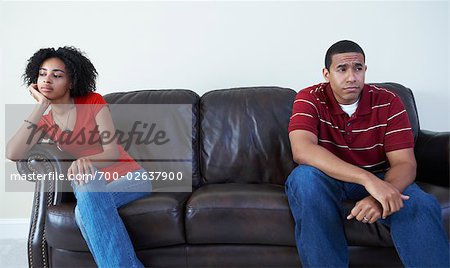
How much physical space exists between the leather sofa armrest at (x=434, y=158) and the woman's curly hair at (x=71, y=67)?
1.61 m

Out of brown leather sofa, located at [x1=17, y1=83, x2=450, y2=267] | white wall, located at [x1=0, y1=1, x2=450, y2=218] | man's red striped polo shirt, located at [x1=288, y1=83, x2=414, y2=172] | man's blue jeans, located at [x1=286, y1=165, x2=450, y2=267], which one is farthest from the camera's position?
white wall, located at [x1=0, y1=1, x2=450, y2=218]

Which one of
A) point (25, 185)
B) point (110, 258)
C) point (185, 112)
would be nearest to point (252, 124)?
point (185, 112)

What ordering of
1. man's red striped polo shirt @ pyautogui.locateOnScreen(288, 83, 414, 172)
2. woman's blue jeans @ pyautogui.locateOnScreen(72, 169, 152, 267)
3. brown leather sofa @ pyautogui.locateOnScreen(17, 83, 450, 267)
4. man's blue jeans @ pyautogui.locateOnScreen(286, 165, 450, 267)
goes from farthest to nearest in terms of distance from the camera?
man's red striped polo shirt @ pyautogui.locateOnScreen(288, 83, 414, 172)
brown leather sofa @ pyautogui.locateOnScreen(17, 83, 450, 267)
woman's blue jeans @ pyautogui.locateOnScreen(72, 169, 152, 267)
man's blue jeans @ pyautogui.locateOnScreen(286, 165, 450, 267)

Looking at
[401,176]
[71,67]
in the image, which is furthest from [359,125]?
[71,67]

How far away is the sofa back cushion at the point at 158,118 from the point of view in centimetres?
199

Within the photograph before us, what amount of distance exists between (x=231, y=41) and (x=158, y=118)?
2.34 feet

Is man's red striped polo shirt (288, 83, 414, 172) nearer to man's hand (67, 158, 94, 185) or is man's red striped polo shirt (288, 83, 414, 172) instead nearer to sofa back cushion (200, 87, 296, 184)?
sofa back cushion (200, 87, 296, 184)

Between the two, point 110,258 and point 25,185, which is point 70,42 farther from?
point 110,258

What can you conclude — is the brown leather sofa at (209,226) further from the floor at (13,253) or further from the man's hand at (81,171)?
the floor at (13,253)

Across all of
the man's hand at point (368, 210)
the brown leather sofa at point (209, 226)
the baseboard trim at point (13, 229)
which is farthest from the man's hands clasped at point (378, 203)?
the baseboard trim at point (13, 229)

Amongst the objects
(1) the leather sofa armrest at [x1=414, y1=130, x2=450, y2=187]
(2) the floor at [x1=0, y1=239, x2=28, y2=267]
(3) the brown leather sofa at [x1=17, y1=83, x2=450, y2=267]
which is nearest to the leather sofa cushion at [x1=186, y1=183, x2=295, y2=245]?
(3) the brown leather sofa at [x1=17, y1=83, x2=450, y2=267]

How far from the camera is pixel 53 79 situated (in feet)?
5.53

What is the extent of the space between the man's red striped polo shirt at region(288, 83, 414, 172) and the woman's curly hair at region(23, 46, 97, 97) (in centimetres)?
100

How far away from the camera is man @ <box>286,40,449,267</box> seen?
46.1 inches
